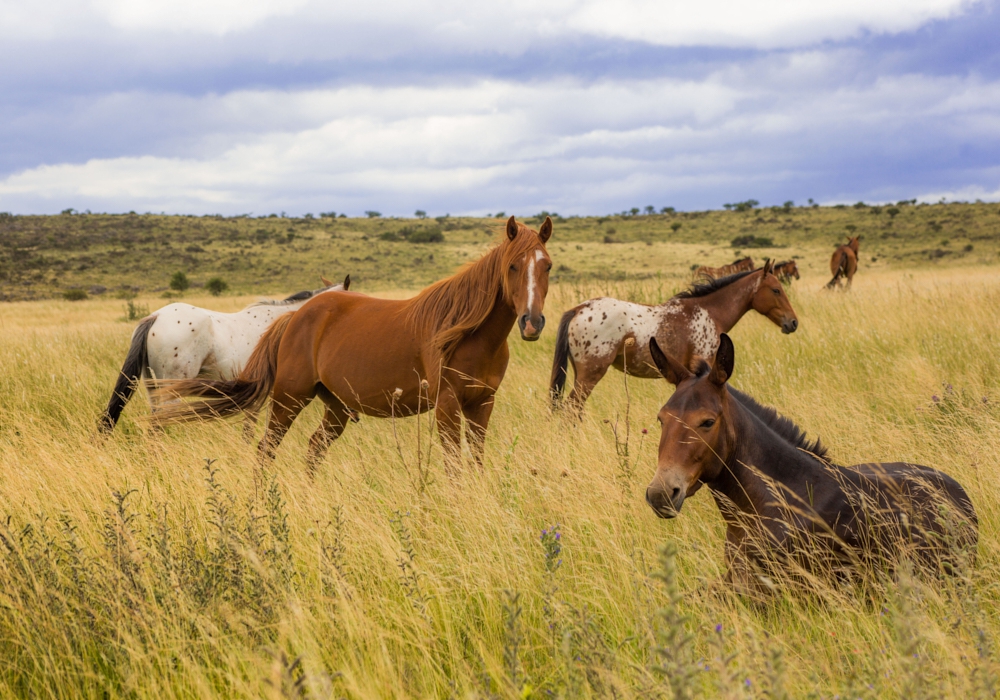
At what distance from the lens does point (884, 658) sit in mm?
2342

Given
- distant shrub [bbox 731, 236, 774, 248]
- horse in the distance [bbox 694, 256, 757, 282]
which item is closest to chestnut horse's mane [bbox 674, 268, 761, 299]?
horse in the distance [bbox 694, 256, 757, 282]

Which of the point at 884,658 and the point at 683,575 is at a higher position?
the point at 884,658

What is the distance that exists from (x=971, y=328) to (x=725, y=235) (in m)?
54.6

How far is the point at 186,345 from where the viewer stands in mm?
7000

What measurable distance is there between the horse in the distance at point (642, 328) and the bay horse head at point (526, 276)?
8.42 ft

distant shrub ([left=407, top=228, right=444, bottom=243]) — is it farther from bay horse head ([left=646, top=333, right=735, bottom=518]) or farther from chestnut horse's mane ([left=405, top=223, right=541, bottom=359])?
bay horse head ([left=646, top=333, right=735, bottom=518])

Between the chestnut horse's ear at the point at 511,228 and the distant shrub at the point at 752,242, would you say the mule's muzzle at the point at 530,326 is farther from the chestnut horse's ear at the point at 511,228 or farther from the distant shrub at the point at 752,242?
the distant shrub at the point at 752,242

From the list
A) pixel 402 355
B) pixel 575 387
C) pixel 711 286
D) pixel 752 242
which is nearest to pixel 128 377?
pixel 402 355

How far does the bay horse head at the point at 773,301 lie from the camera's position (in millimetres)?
7840

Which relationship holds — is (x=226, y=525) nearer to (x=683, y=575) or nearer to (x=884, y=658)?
(x=683, y=575)

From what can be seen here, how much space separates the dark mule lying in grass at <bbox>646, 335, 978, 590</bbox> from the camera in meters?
3.05

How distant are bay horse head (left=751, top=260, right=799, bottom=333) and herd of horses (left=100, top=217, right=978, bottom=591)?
0.02 m

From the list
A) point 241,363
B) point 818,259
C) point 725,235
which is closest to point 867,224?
point 725,235

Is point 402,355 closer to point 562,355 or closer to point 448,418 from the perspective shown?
point 448,418
